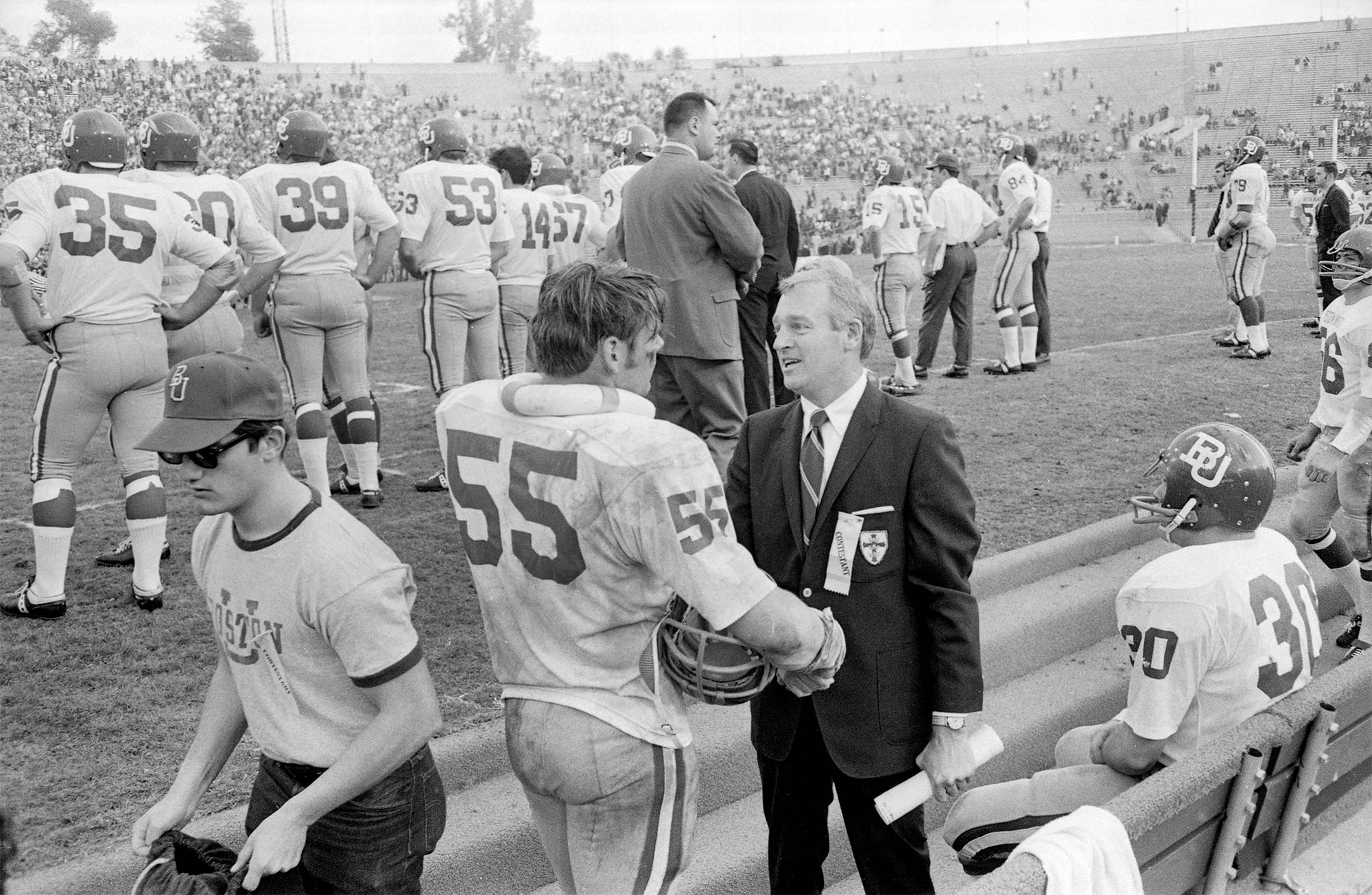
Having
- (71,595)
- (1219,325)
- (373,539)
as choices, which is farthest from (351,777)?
(1219,325)

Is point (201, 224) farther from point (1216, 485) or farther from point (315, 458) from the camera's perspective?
point (1216, 485)

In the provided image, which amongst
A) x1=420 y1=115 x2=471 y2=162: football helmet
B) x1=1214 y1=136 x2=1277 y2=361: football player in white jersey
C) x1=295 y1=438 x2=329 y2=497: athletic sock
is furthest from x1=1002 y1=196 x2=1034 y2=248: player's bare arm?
x1=295 y1=438 x2=329 y2=497: athletic sock

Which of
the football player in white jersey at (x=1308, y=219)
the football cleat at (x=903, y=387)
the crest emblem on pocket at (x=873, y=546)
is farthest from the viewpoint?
the football player in white jersey at (x=1308, y=219)

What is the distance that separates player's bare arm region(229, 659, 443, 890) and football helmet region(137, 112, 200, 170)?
16.0 feet

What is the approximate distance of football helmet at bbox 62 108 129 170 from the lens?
5.22 meters

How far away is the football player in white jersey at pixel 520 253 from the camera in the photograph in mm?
8062

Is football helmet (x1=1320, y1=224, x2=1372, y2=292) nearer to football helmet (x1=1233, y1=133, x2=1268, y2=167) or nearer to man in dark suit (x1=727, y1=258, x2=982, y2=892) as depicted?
man in dark suit (x1=727, y1=258, x2=982, y2=892)

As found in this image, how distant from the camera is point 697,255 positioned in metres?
5.91

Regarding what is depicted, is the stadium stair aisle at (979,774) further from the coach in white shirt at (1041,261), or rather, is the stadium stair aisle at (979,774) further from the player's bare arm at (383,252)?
the coach in white shirt at (1041,261)

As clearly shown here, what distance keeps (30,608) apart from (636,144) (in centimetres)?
534

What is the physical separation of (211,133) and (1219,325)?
27.0 m

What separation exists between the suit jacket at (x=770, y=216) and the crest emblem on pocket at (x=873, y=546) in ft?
15.8

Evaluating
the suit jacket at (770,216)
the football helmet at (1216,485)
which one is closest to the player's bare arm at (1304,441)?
the football helmet at (1216,485)

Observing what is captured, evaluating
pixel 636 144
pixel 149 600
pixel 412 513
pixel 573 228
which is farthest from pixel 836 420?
pixel 636 144
